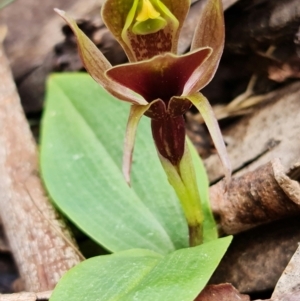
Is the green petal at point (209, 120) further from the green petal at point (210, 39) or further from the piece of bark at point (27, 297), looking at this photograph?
the piece of bark at point (27, 297)

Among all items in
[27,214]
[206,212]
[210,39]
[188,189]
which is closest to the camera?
[210,39]

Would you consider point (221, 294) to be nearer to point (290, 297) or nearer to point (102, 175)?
point (290, 297)

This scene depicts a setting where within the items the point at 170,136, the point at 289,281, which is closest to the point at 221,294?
the point at 289,281

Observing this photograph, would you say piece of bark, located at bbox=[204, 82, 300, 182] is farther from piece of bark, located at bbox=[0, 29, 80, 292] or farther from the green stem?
piece of bark, located at bbox=[0, 29, 80, 292]

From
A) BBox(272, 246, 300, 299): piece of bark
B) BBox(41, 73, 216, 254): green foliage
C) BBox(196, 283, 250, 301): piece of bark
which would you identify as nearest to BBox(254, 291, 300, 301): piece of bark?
BBox(272, 246, 300, 299): piece of bark

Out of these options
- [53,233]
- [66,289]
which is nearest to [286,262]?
[66,289]
